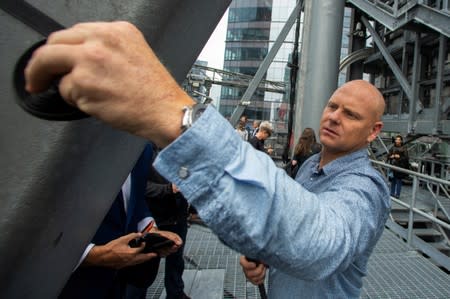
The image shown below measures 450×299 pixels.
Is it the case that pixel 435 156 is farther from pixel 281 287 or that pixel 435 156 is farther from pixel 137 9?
pixel 137 9

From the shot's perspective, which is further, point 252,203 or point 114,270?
point 114,270

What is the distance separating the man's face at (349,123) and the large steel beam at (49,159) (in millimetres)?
929

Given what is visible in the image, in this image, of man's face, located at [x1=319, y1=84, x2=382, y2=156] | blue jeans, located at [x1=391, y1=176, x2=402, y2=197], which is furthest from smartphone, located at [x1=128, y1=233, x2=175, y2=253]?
blue jeans, located at [x1=391, y1=176, x2=402, y2=197]

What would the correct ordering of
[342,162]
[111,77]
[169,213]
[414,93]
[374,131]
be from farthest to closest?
[414,93], [169,213], [374,131], [342,162], [111,77]

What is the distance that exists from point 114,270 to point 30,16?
1283 millimetres

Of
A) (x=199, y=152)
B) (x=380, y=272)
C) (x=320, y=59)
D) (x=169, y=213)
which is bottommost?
(x=380, y=272)

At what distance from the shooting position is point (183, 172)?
60 centimetres

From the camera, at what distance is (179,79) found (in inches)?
38.8

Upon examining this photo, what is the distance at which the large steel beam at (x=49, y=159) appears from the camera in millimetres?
669

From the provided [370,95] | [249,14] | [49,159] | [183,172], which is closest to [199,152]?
[183,172]

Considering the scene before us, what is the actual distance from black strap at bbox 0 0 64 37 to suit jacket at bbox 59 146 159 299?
3.60 feet

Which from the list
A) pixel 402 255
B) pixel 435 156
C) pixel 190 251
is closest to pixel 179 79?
pixel 190 251

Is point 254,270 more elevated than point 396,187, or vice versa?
point 254,270

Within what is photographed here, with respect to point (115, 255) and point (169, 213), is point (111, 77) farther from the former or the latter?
point (169, 213)
